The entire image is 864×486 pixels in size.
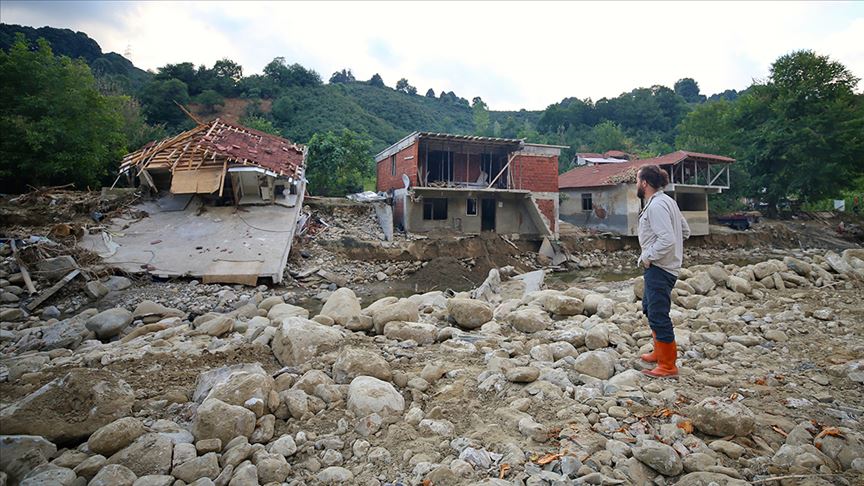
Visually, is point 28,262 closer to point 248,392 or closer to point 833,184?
point 248,392

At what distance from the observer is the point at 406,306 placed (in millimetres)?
4883

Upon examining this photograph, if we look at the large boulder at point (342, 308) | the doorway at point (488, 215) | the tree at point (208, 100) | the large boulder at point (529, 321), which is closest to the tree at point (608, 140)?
the doorway at point (488, 215)

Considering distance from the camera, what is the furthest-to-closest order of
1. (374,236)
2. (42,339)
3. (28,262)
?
(374,236) < (28,262) < (42,339)

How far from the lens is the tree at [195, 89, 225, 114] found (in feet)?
110

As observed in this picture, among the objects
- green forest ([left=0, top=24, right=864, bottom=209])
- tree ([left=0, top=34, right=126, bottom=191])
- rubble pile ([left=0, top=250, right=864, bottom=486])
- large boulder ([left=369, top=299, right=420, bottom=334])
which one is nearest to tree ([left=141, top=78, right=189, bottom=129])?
green forest ([left=0, top=24, right=864, bottom=209])

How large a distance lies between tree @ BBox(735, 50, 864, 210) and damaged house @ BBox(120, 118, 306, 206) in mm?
26682

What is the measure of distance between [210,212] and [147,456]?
11.9 meters

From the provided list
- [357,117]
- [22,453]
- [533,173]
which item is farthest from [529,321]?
[357,117]

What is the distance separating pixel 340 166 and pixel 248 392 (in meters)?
18.6

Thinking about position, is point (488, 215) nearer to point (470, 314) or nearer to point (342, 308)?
point (470, 314)

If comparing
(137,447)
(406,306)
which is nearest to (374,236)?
(406,306)

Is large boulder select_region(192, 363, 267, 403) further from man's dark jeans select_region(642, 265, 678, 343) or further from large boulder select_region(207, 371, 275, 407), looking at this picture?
man's dark jeans select_region(642, 265, 678, 343)

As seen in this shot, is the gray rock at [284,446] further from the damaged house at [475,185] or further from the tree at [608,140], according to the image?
the tree at [608,140]

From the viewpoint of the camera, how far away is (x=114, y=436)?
91.1 inches
